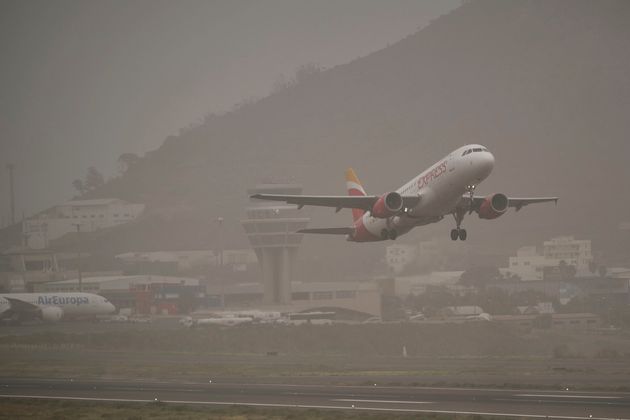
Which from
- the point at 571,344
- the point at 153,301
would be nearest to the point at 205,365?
the point at 571,344

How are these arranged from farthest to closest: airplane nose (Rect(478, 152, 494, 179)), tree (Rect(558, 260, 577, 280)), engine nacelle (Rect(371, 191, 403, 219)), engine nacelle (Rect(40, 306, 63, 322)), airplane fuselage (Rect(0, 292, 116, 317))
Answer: tree (Rect(558, 260, 577, 280)), airplane fuselage (Rect(0, 292, 116, 317)), engine nacelle (Rect(40, 306, 63, 322)), engine nacelle (Rect(371, 191, 403, 219)), airplane nose (Rect(478, 152, 494, 179))

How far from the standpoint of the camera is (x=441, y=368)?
277ft

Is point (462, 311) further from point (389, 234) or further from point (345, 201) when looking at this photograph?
point (345, 201)

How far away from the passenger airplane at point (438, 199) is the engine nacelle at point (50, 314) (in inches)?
2674

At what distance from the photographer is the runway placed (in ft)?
184

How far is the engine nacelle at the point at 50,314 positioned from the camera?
134125 mm

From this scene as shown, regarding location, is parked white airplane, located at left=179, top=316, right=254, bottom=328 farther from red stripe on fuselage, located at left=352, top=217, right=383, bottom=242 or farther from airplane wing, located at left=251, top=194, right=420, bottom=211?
airplane wing, located at left=251, top=194, right=420, bottom=211

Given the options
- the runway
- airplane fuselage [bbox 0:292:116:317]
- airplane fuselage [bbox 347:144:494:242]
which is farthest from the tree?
the runway

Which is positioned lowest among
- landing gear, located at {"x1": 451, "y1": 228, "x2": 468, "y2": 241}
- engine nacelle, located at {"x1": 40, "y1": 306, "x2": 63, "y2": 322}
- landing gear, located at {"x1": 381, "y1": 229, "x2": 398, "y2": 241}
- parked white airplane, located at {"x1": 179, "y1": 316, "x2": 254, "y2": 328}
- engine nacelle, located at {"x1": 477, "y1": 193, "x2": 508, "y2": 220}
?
parked white airplane, located at {"x1": 179, "y1": 316, "x2": 254, "y2": 328}

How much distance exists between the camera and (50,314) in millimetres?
134625

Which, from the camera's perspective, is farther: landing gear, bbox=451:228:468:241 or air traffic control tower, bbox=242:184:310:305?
air traffic control tower, bbox=242:184:310:305

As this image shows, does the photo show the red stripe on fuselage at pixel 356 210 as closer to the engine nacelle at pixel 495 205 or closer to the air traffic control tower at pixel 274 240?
the engine nacelle at pixel 495 205

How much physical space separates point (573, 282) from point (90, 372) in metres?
108

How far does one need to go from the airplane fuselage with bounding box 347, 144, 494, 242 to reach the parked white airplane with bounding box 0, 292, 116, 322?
6993 centimetres
